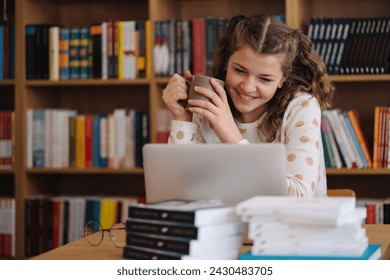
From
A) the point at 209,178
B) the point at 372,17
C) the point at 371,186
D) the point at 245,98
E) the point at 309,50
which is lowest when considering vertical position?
the point at 371,186

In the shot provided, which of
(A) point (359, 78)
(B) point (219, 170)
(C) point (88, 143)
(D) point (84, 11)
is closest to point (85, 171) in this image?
(C) point (88, 143)

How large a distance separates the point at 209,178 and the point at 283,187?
0.15 meters

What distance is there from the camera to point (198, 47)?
10.7 feet

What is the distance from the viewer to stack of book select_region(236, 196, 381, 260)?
1.29m

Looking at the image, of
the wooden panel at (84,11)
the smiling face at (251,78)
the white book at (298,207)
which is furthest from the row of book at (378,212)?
the white book at (298,207)

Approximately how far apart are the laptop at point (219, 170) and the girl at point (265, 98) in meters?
0.36

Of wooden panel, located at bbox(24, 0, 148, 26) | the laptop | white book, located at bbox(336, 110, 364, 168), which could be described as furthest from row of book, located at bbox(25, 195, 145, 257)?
the laptop

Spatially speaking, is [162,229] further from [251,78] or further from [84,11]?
[84,11]

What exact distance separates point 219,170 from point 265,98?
0.65m

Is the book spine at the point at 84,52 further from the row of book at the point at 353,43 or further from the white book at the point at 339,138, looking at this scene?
the white book at the point at 339,138

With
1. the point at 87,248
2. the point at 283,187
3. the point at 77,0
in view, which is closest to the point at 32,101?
the point at 77,0
